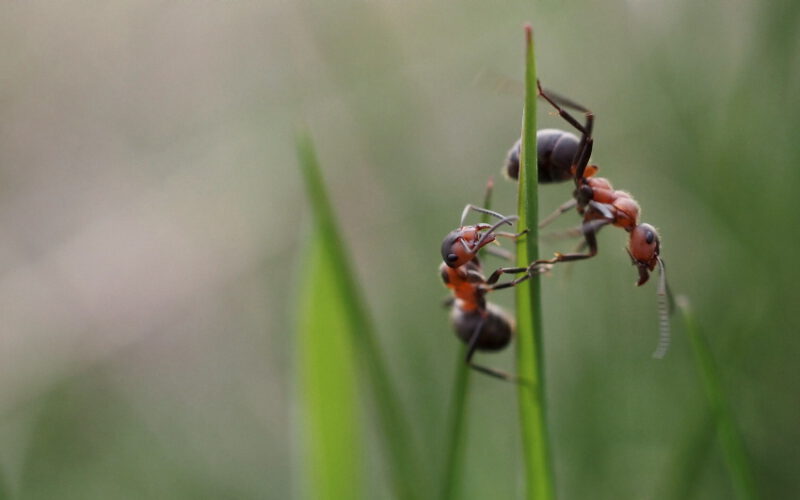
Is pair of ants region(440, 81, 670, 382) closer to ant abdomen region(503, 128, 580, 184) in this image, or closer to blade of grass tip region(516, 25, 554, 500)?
ant abdomen region(503, 128, 580, 184)

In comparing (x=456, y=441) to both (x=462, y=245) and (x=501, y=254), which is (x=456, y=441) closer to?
(x=462, y=245)

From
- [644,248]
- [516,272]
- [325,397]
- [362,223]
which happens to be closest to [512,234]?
[516,272]

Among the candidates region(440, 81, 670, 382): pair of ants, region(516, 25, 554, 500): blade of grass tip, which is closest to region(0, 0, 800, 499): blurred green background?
region(440, 81, 670, 382): pair of ants

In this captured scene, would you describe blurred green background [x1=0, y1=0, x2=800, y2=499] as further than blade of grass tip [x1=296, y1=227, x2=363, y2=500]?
Yes

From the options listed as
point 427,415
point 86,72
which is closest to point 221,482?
point 427,415

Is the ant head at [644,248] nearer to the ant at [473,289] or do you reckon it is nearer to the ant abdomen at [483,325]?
the ant at [473,289]

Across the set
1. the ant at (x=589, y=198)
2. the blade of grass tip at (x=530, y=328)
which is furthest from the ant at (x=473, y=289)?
the blade of grass tip at (x=530, y=328)

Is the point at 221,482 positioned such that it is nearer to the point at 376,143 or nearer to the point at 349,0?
the point at 376,143

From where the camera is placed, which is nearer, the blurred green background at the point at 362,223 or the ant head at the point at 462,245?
the ant head at the point at 462,245
